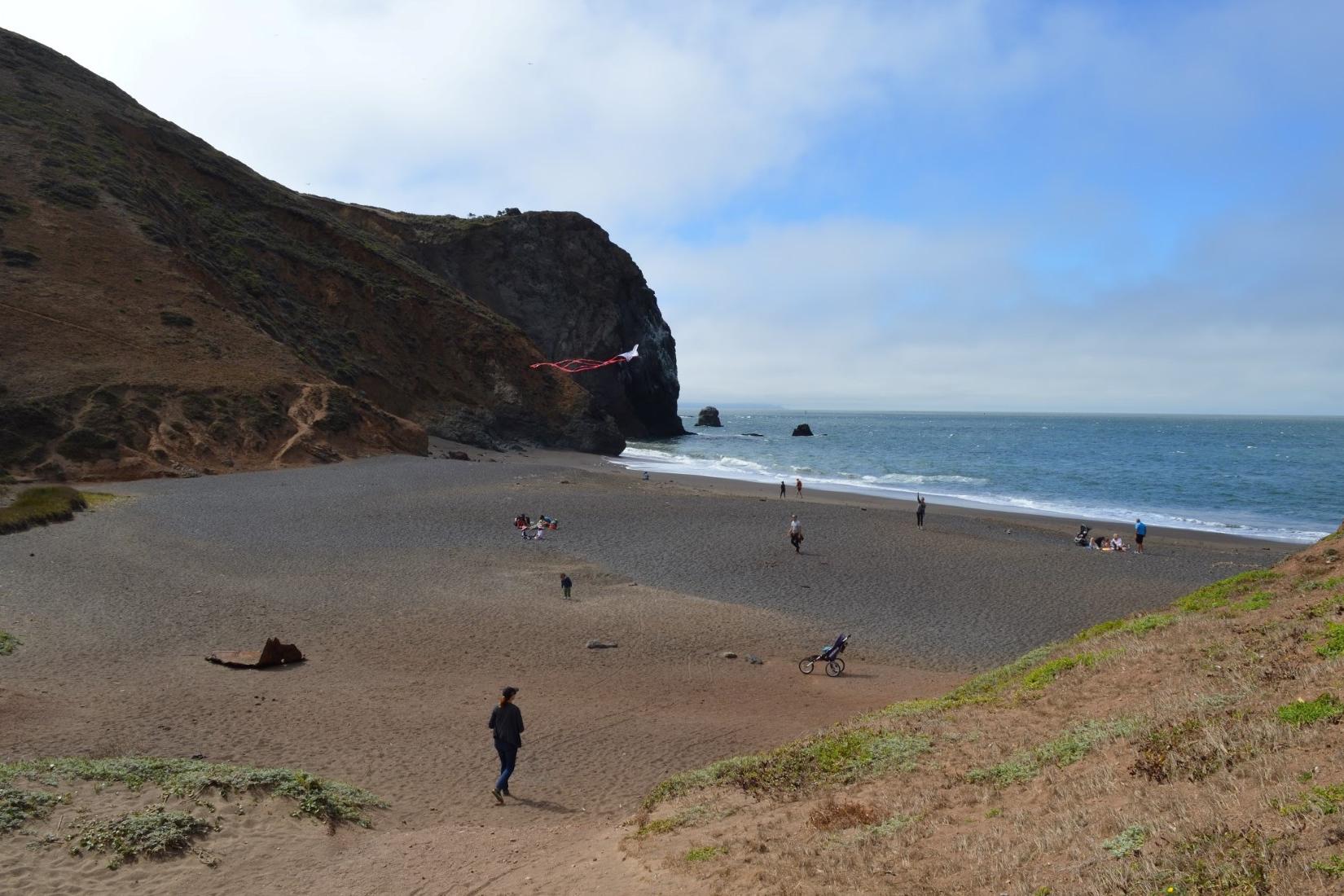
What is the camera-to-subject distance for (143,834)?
755cm

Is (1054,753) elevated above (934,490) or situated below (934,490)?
above

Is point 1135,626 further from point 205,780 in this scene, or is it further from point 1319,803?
point 205,780

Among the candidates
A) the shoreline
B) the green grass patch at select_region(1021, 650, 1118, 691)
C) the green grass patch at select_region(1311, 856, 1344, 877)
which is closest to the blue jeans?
the green grass patch at select_region(1021, 650, 1118, 691)

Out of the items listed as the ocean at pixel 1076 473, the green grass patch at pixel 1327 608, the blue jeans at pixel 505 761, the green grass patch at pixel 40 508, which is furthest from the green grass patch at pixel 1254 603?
the ocean at pixel 1076 473

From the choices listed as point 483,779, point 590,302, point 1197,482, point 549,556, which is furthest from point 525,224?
point 483,779

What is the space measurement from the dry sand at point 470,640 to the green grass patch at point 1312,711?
4633 millimetres

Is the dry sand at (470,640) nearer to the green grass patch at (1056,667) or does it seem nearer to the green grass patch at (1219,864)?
the green grass patch at (1056,667)

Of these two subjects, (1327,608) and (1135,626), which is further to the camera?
(1135,626)

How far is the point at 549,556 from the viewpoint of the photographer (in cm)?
2386

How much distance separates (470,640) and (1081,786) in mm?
12203

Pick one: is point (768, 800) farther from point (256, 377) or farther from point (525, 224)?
point (525, 224)

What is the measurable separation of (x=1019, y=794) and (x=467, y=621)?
12.9 m

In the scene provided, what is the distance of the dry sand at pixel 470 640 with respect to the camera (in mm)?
8203

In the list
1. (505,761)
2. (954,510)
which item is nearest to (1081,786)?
(505,761)
